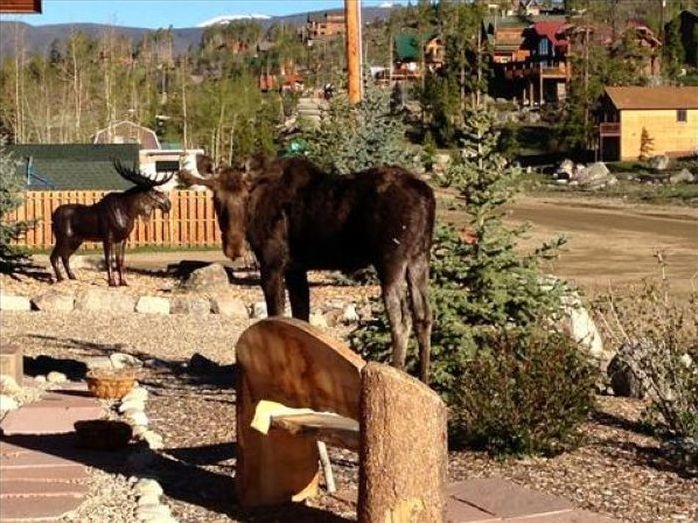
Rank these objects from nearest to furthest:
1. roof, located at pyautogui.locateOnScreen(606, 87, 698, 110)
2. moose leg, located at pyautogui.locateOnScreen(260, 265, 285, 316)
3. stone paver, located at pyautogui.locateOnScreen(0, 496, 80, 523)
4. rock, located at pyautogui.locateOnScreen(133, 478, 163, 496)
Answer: stone paver, located at pyautogui.locateOnScreen(0, 496, 80, 523) < rock, located at pyautogui.locateOnScreen(133, 478, 163, 496) < moose leg, located at pyautogui.locateOnScreen(260, 265, 285, 316) < roof, located at pyautogui.locateOnScreen(606, 87, 698, 110)

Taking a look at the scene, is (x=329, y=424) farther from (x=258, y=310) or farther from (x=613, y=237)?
(x=613, y=237)

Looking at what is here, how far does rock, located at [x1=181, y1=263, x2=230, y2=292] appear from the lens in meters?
23.2

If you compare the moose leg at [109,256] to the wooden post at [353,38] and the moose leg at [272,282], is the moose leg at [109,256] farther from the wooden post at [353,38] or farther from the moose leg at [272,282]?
the moose leg at [272,282]

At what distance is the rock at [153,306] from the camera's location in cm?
2086

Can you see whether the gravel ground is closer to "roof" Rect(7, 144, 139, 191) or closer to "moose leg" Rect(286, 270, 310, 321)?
"moose leg" Rect(286, 270, 310, 321)

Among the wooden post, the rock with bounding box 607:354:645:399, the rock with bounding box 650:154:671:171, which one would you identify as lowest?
the rock with bounding box 650:154:671:171

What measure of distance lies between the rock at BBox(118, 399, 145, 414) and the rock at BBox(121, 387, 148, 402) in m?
0.08

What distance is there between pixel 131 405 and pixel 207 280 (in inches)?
477

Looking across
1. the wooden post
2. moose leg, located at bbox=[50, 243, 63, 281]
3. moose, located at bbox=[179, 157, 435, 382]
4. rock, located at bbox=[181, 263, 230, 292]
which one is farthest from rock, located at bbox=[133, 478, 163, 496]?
moose leg, located at bbox=[50, 243, 63, 281]

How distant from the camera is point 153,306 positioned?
21.0m

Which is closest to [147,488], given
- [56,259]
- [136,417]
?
[136,417]

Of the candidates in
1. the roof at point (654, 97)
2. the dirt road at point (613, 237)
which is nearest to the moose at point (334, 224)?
the dirt road at point (613, 237)

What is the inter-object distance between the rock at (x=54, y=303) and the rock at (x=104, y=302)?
0.11 m

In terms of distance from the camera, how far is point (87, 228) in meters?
25.1
